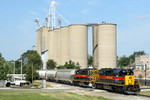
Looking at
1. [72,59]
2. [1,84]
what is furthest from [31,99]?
[72,59]

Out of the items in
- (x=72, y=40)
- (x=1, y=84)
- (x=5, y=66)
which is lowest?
(x=1, y=84)

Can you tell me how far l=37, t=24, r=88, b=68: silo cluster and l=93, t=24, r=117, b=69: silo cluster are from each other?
744 cm

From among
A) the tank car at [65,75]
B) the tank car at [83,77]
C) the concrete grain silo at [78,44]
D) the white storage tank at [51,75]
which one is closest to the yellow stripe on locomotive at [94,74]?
the tank car at [83,77]

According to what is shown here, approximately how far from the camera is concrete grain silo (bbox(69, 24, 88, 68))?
412 feet

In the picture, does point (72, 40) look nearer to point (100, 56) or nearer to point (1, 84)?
point (100, 56)

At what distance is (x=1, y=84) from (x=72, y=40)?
233ft

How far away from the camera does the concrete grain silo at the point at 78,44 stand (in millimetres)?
125625

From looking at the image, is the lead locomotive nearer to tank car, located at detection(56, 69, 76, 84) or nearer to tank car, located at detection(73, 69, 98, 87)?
tank car, located at detection(73, 69, 98, 87)

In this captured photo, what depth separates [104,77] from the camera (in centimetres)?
4472

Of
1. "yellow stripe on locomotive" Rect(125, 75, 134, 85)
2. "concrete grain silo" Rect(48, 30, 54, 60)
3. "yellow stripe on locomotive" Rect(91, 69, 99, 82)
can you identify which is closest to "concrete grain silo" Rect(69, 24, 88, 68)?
"concrete grain silo" Rect(48, 30, 54, 60)

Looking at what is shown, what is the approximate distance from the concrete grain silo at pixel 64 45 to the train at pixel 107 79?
68755 millimetres

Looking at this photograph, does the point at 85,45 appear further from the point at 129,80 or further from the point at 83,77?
the point at 129,80

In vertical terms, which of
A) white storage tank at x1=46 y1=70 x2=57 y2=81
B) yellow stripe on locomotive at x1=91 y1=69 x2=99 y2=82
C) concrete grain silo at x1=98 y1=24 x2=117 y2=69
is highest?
concrete grain silo at x1=98 y1=24 x2=117 y2=69

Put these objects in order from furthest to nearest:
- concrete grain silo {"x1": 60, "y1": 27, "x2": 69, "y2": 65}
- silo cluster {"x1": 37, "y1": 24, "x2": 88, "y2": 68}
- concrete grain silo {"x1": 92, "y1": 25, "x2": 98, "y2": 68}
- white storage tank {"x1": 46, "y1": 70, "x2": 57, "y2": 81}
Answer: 1. concrete grain silo {"x1": 60, "y1": 27, "x2": 69, "y2": 65}
2. concrete grain silo {"x1": 92, "y1": 25, "x2": 98, "y2": 68}
3. silo cluster {"x1": 37, "y1": 24, "x2": 88, "y2": 68}
4. white storage tank {"x1": 46, "y1": 70, "x2": 57, "y2": 81}
